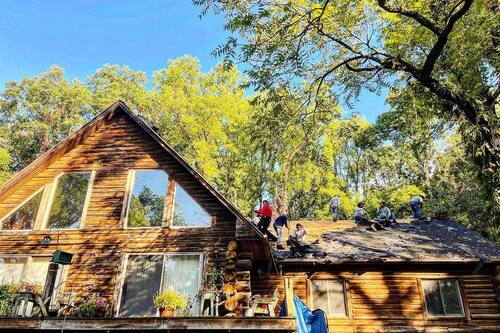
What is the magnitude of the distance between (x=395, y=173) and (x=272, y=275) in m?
23.2

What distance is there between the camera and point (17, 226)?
464 inches

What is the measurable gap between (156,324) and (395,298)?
7473 millimetres

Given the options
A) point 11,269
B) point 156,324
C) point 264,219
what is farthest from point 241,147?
point 156,324

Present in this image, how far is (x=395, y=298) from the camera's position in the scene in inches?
436

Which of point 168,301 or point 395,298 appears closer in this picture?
point 168,301

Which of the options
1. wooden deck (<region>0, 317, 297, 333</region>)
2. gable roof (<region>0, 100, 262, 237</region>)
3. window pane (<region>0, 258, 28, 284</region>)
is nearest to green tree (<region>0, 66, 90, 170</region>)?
gable roof (<region>0, 100, 262, 237</region>)

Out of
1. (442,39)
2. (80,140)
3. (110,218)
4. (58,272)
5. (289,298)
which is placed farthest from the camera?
(80,140)

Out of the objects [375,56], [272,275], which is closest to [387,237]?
[272,275]

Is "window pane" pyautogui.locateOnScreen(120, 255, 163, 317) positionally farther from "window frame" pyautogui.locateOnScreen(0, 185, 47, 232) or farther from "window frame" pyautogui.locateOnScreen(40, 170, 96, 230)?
"window frame" pyautogui.locateOnScreen(0, 185, 47, 232)

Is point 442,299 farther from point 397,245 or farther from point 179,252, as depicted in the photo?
point 179,252

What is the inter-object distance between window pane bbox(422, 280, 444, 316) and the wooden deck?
5.91 metres

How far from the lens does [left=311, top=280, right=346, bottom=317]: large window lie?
36.6 ft

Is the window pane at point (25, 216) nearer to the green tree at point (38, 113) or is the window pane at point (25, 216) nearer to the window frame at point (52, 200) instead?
the window frame at point (52, 200)

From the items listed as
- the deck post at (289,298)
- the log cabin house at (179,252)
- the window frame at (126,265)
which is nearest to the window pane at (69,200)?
the log cabin house at (179,252)
